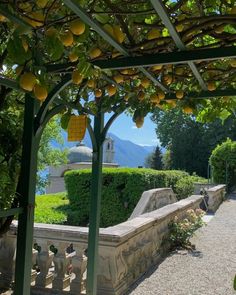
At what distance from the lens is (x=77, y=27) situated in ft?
4.75

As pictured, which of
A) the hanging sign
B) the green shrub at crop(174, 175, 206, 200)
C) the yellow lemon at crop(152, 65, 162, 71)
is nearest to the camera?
the yellow lemon at crop(152, 65, 162, 71)

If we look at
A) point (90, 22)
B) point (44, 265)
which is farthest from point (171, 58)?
point (44, 265)

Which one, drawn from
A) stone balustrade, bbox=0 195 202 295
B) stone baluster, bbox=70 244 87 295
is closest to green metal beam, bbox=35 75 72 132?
stone balustrade, bbox=0 195 202 295

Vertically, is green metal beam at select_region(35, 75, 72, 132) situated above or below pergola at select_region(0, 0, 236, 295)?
below

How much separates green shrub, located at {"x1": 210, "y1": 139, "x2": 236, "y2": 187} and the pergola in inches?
762

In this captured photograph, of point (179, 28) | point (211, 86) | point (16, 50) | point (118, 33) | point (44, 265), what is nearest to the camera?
point (16, 50)

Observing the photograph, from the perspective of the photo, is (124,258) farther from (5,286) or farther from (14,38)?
(14,38)

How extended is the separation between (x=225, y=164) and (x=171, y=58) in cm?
2079

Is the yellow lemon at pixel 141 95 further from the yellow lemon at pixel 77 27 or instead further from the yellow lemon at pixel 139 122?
the yellow lemon at pixel 77 27

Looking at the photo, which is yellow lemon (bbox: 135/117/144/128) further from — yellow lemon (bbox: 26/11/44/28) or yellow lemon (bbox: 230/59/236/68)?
yellow lemon (bbox: 26/11/44/28)

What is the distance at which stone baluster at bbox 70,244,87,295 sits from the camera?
3973 mm

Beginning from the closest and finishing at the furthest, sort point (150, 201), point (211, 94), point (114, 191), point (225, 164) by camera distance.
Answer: point (211, 94) → point (150, 201) → point (114, 191) → point (225, 164)

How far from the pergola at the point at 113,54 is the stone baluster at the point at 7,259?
195 centimetres

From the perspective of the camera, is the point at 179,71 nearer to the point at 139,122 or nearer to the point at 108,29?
the point at 139,122
